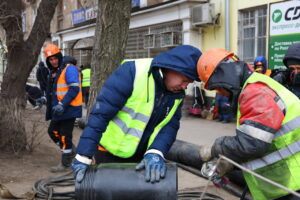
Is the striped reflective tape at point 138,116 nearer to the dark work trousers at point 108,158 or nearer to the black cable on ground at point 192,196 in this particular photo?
the dark work trousers at point 108,158

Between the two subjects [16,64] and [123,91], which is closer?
[123,91]

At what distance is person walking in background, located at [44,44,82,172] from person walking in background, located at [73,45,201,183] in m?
2.46

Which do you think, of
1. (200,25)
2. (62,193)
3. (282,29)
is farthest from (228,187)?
Result: (200,25)

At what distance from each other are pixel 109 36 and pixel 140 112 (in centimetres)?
277

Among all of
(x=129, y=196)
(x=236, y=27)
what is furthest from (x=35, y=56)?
(x=236, y=27)

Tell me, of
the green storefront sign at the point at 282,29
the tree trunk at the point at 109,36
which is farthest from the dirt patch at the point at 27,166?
the green storefront sign at the point at 282,29

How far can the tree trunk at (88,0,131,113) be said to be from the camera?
16.3 ft

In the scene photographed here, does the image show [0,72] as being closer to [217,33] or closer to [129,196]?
[129,196]

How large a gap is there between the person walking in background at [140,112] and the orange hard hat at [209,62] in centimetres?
12

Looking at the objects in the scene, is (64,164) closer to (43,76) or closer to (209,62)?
(209,62)

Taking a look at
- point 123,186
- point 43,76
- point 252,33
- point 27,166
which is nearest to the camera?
point 123,186

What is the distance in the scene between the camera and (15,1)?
5.59 m

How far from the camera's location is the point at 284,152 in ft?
6.90

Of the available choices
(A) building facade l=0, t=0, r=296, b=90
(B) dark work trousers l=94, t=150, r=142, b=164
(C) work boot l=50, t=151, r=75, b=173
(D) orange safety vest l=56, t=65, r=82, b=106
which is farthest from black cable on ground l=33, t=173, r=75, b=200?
(A) building facade l=0, t=0, r=296, b=90
